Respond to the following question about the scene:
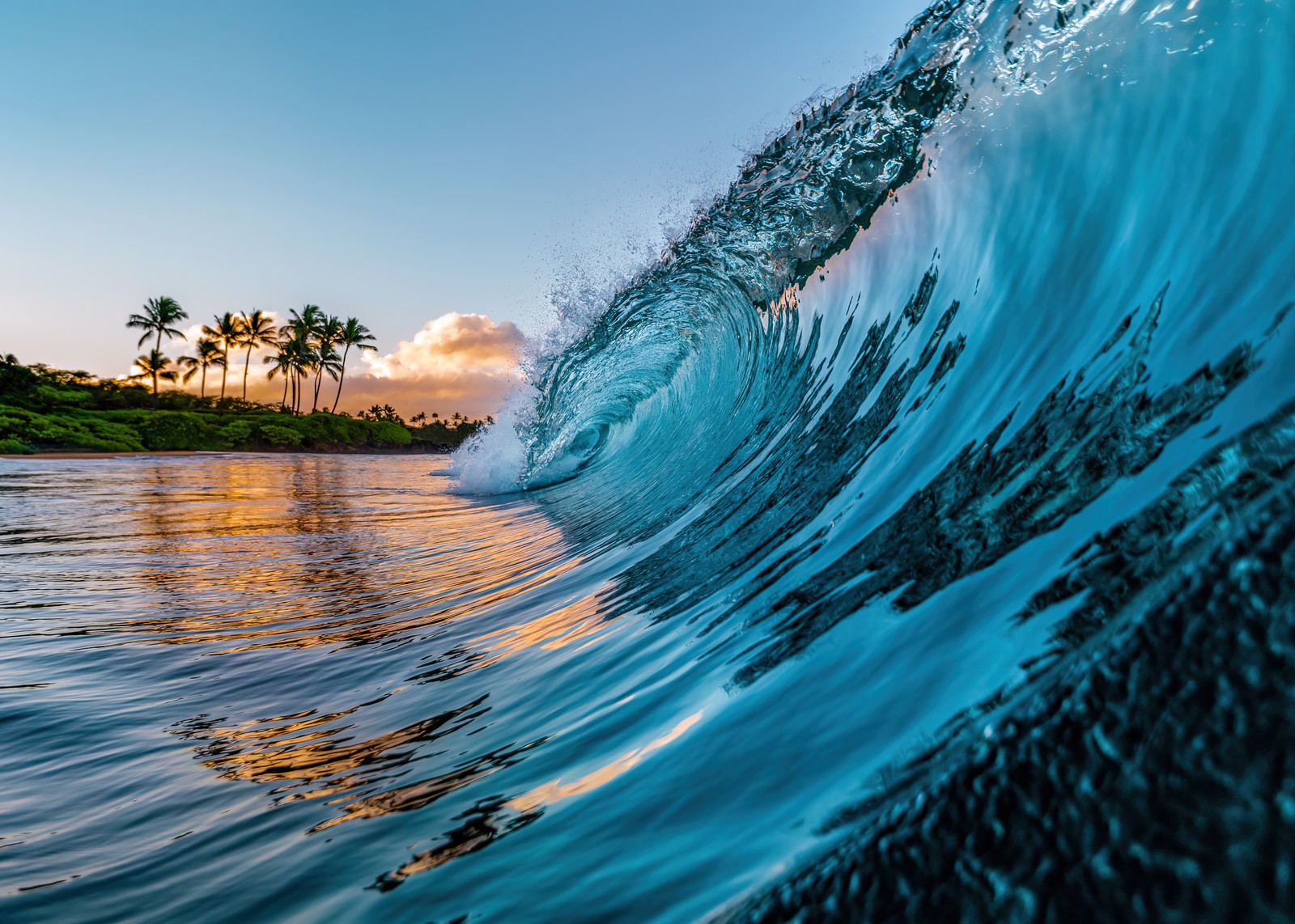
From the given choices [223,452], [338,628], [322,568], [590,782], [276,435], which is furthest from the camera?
[276,435]

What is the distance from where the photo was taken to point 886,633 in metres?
0.98

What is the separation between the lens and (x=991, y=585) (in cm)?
89

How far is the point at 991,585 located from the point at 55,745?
69.0 inches

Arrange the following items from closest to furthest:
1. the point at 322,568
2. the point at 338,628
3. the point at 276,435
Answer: the point at 338,628 < the point at 322,568 < the point at 276,435

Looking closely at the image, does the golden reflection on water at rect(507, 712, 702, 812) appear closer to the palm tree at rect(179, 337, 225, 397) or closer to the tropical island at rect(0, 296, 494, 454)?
the tropical island at rect(0, 296, 494, 454)

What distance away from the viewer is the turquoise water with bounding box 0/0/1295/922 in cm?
37

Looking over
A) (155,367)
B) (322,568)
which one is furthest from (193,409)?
(322,568)

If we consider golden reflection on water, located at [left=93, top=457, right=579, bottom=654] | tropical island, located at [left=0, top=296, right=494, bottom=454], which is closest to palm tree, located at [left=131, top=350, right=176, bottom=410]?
tropical island, located at [left=0, top=296, right=494, bottom=454]

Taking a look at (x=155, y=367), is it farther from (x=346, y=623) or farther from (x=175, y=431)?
(x=346, y=623)

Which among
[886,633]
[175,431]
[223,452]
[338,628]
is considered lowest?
[886,633]

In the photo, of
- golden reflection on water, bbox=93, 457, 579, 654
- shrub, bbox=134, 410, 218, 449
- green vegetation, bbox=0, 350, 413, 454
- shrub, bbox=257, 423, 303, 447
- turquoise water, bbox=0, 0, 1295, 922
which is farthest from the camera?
shrub, bbox=257, 423, 303, 447

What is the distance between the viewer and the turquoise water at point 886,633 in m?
0.37

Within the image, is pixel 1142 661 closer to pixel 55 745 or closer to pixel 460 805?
pixel 460 805

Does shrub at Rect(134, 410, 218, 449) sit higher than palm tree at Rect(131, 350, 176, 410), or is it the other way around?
palm tree at Rect(131, 350, 176, 410)
